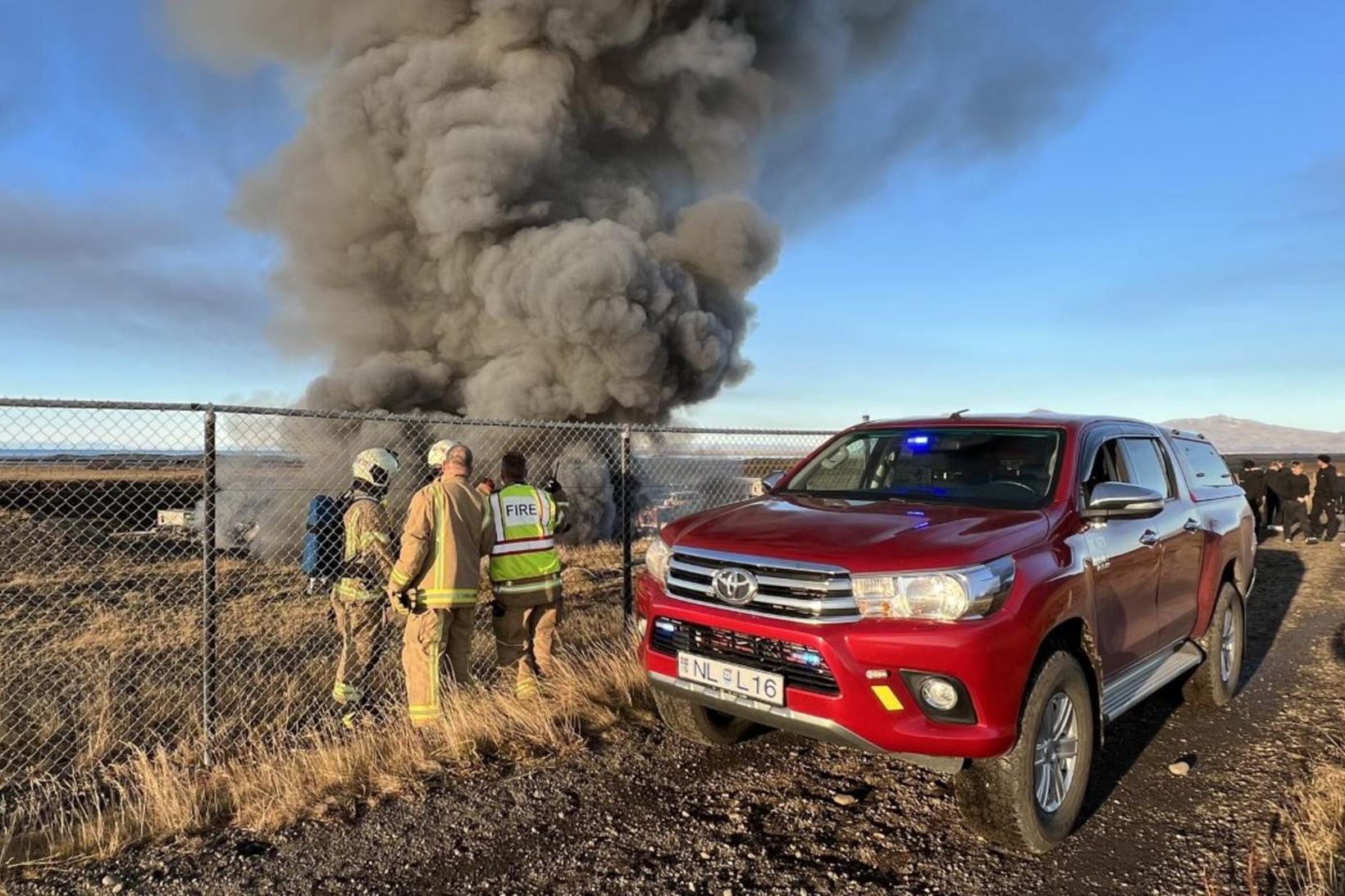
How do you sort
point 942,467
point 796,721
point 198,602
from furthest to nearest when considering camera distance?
point 198,602, point 942,467, point 796,721

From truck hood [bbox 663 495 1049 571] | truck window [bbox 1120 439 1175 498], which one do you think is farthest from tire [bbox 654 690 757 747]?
truck window [bbox 1120 439 1175 498]

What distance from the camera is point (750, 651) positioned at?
328 cm

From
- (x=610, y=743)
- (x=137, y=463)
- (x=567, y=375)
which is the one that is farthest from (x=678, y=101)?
(x=610, y=743)

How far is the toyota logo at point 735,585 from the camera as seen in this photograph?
3.29 metres

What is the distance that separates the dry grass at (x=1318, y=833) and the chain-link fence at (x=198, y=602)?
12.4 feet

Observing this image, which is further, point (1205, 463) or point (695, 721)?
point (1205, 463)

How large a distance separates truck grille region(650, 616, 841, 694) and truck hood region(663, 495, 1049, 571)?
0.35 metres

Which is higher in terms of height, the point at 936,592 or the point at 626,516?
the point at 936,592

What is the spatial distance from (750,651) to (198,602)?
28.5 ft

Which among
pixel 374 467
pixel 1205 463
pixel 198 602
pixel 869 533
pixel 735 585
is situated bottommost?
pixel 198 602

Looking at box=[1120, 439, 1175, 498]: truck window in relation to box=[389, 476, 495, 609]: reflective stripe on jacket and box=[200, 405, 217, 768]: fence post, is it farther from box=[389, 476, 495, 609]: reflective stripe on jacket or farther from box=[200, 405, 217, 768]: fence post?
box=[200, 405, 217, 768]: fence post

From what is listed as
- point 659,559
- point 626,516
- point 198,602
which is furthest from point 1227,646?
point 198,602

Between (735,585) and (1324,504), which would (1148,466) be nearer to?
(735,585)

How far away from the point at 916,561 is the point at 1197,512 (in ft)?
9.51
